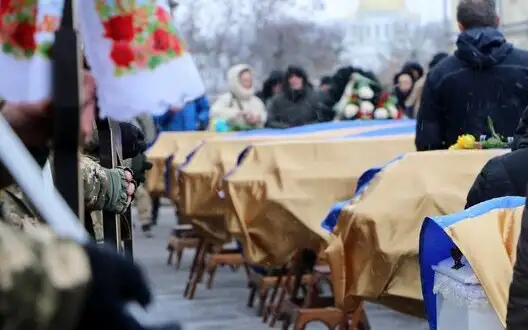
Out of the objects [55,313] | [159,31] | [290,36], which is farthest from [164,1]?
[290,36]

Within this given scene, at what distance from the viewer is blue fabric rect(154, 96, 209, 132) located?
1477 centimetres

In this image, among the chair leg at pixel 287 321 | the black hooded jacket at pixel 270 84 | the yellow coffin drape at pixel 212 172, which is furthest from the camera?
the black hooded jacket at pixel 270 84

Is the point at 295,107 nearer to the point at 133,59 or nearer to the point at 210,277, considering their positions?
the point at 210,277

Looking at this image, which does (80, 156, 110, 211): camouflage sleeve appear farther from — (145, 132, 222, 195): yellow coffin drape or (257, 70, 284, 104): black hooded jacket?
(257, 70, 284, 104): black hooded jacket

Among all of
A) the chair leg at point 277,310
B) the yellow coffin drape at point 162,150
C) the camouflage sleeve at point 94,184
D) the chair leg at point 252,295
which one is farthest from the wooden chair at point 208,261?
the camouflage sleeve at point 94,184

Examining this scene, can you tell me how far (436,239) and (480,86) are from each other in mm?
2336

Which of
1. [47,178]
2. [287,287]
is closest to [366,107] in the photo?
[287,287]

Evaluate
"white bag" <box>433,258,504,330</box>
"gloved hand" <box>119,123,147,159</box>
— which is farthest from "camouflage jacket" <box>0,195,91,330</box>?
"gloved hand" <box>119,123,147,159</box>

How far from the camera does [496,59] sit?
→ 6.20m

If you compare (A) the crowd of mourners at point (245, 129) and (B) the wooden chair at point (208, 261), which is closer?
(A) the crowd of mourners at point (245, 129)

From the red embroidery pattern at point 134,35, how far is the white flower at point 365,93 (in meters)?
9.24

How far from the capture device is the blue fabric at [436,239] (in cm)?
381

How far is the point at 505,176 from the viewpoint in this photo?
4.07 meters

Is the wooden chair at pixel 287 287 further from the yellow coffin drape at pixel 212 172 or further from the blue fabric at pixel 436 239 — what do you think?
the blue fabric at pixel 436 239
